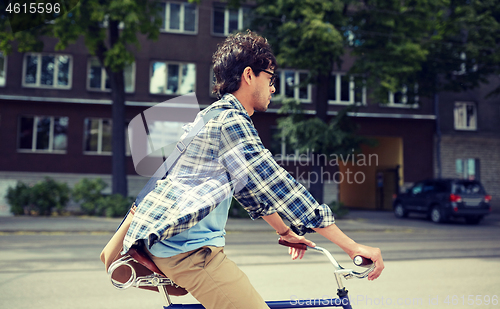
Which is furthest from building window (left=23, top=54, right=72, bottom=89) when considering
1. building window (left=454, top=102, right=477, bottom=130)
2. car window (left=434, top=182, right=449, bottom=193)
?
building window (left=454, top=102, right=477, bottom=130)

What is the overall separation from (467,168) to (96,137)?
65.4 feet

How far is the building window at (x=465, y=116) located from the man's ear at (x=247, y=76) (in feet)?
84.7

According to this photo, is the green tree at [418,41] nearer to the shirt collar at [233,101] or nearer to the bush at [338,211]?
the bush at [338,211]

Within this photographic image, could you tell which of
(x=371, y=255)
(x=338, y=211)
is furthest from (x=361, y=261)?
(x=338, y=211)

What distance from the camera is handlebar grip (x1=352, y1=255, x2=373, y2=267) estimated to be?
1.62 m

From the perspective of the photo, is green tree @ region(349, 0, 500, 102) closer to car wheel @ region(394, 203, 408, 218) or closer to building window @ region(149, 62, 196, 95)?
car wheel @ region(394, 203, 408, 218)

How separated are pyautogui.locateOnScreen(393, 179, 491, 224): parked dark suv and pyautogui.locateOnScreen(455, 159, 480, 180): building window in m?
7.56

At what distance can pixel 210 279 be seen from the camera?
1.63 m

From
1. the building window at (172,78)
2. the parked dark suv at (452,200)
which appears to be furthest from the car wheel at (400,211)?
the building window at (172,78)

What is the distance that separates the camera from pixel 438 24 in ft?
58.7

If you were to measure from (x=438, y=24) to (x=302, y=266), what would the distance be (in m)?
14.8

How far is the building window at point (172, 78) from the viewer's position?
2214 centimetres

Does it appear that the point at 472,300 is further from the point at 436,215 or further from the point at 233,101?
the point at 436,215

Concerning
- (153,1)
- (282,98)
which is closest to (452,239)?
(282,98)
